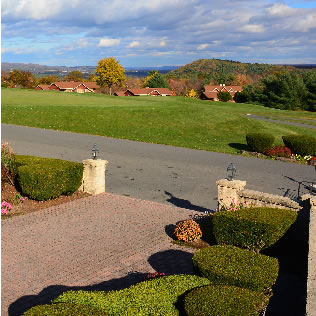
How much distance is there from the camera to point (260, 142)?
90.7ft

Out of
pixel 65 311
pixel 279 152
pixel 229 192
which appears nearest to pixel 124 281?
pixel 65 311

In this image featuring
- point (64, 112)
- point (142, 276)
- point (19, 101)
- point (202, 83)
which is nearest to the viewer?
point (142, 276)

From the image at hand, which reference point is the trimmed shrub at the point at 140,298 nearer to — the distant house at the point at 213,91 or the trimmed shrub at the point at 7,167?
the trimmed shrub at the point at 7,167

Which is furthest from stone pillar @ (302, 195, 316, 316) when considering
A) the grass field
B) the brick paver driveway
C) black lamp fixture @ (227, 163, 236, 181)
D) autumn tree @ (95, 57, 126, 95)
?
autumn tree @ (95, 57, 126, 95)

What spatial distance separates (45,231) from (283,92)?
242 feet

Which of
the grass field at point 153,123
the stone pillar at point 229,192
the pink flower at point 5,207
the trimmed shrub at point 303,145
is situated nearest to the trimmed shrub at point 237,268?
the stone pillar at point 229,192

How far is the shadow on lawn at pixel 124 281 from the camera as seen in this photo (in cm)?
825

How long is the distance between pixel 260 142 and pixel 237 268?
2108 centimetres

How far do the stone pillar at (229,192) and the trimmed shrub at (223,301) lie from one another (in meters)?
6.01

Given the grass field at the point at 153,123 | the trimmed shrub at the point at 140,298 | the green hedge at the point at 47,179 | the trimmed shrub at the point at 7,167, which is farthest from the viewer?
the grass field at the point at 153,123

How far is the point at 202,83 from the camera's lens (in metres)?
130

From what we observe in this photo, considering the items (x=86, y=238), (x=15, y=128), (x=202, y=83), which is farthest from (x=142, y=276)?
(x=202, y=83)

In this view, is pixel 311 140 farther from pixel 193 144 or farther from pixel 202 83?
pixel 202 83

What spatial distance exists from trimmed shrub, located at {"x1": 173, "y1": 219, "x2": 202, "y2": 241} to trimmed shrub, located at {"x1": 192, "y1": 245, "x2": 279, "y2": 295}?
333 cm
